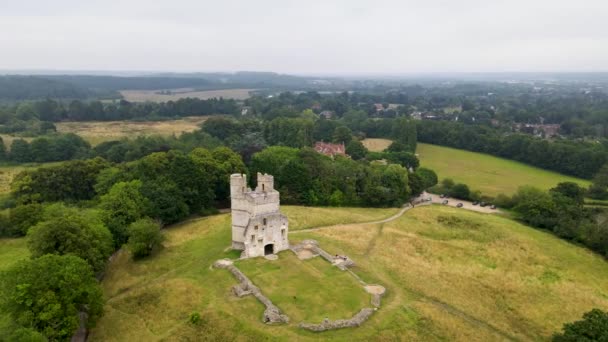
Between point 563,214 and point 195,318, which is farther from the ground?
point 195,318

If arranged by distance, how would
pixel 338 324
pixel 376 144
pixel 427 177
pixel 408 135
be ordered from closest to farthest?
pixel 338 324 < pixel 427 177 < pixel 408 135 < pixel 376 144

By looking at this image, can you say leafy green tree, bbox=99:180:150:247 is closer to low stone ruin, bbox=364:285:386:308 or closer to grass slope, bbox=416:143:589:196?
low stone ruin, bbox=364:285:386:308

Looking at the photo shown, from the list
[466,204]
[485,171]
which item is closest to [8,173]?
[466,204]

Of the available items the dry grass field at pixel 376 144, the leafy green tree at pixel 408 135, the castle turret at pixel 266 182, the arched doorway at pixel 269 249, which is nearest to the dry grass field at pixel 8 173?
the castle turret at pixel 266 182

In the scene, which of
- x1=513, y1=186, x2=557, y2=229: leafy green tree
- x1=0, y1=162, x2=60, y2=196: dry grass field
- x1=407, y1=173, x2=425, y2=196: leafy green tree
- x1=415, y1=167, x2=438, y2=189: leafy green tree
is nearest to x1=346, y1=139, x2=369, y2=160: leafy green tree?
x1=415, y1=167, x2=438, y2=189: leafy green tree

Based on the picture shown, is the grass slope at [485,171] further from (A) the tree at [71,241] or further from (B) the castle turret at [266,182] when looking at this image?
(A) the tree at [71,241]

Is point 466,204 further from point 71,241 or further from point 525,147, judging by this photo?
point 71,241

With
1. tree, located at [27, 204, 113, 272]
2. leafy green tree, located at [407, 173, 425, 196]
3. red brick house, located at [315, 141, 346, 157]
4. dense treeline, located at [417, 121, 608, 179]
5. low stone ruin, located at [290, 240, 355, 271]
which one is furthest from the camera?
red brick house, located at [315, 141, 346, 157]
